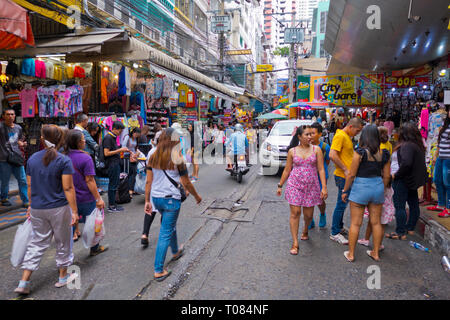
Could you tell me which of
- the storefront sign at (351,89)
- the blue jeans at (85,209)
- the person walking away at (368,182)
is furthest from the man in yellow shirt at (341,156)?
the storefront sign at (351,89)

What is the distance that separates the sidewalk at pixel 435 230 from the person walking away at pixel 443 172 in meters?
0.23

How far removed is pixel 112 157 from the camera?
20.7ft

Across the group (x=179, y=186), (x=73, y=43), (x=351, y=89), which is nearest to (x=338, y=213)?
(x=179, y=186)

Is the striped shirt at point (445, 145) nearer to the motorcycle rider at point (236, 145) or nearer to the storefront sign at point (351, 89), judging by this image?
the motorcycle rider at point (236, 145)

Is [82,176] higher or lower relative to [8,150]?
lower

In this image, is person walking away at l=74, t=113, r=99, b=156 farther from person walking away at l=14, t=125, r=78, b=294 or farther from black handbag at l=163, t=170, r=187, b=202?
black handbag at l=163, t=170, r=187, b=202

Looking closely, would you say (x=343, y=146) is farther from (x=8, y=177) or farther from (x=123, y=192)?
(x=8, y=177)

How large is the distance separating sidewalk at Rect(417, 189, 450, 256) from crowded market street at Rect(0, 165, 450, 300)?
0.52 ft

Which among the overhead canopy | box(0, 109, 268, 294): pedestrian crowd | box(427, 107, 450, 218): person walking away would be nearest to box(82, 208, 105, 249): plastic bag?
box(0, 109, 268, 294): pedestrian crowd

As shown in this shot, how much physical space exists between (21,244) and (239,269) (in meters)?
2.45

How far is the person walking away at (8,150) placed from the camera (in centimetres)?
609

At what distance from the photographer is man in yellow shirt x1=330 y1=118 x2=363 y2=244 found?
4617 mm

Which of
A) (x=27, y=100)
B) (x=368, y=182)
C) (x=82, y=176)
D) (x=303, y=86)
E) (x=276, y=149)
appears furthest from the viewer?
(x=303, y=86)
